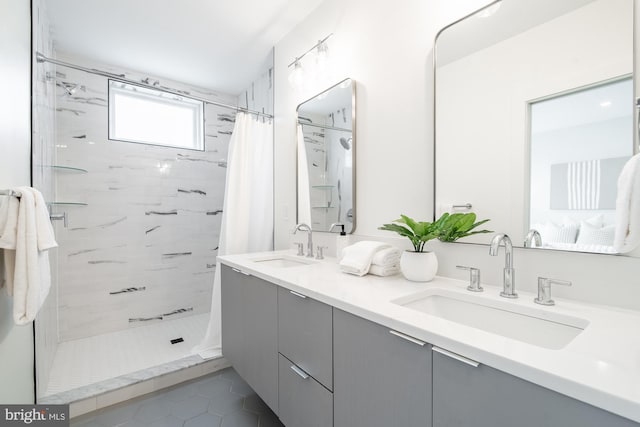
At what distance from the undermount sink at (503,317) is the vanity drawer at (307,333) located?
0.91 ft

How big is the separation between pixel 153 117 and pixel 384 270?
285cm

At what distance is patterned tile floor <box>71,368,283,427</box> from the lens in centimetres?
155

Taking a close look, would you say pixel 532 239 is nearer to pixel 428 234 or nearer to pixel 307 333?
pixel 428 234

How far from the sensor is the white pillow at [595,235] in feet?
2.74

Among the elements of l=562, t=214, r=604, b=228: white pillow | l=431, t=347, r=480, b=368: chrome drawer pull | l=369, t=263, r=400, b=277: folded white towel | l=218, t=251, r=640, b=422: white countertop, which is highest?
l=562, t=214, r=604, b=228: white pillow

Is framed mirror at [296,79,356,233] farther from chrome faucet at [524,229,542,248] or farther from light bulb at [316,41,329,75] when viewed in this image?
chrome faucet at [524,229,542,248]

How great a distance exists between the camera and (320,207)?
1967 millimetres

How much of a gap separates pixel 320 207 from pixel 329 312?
3.45 feet

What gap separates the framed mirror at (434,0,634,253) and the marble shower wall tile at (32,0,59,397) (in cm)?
205

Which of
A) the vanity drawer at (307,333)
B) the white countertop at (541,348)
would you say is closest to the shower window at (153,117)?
the vanity drawer at (307,333)

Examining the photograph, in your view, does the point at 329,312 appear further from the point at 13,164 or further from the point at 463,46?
the point at 13,164

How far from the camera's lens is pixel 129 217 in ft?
8.93

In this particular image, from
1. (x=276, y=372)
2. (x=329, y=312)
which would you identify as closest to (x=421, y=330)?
(x=329, y=312)

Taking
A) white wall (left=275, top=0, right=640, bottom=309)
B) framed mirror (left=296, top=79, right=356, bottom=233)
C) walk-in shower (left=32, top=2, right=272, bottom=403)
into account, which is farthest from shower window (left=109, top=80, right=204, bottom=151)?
white wall (left=275, top=0, right=640, bottom=309)
